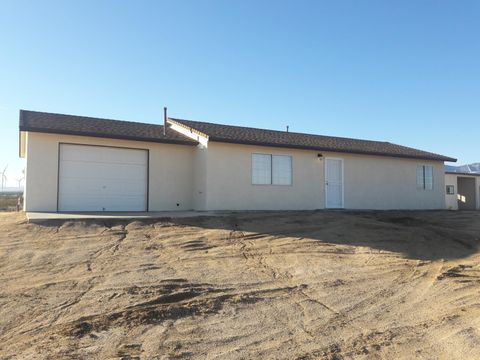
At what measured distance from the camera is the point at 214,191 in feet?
47.5

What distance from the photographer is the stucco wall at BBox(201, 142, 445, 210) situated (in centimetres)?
1468

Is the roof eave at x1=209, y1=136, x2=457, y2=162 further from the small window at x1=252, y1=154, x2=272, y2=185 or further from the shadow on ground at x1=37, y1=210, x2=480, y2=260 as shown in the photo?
the shadow on ground at x1=37, y1=210, x2=480, y2=260

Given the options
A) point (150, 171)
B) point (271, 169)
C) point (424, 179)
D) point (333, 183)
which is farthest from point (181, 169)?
point (424, 179)

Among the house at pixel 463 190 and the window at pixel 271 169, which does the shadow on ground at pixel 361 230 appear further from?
the house at pixel 463 190

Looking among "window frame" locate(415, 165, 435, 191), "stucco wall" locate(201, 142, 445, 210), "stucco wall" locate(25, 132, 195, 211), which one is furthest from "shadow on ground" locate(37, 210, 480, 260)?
"window frame" locate(415, 165, 435, 191)

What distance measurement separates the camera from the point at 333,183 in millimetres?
17016

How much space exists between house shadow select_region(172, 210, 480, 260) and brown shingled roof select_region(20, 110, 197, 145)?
13.2 feet

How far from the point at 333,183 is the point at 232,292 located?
448 inches

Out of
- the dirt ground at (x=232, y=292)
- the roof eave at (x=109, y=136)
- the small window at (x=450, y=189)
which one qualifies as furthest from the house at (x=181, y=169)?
the small window at (x=450, y=189)

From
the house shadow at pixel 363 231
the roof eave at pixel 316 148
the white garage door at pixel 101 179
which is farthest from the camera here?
the roof eave at pixel 316 148

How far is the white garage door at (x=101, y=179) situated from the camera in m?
13.7

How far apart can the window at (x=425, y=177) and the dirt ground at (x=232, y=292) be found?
8.11 m

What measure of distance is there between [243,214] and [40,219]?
5.79 metres

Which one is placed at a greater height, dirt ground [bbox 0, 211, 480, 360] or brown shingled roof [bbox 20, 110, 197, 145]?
brown shingled roof [bbox 20, 110, 197, 145]
